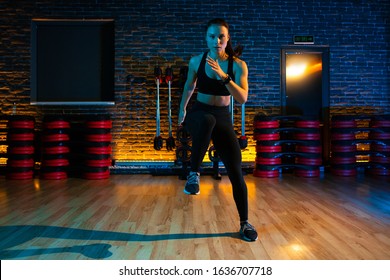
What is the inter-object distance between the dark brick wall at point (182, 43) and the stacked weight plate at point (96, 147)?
0.63 meters

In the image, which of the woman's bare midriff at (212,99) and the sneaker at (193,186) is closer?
the sneaker at (193,186)

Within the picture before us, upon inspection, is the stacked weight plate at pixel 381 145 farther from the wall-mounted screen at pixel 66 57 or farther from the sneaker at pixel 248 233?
the wall-mounted screen at pixel 66 57

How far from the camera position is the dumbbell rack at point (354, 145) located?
611 cm

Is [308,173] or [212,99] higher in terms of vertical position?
[212,99]

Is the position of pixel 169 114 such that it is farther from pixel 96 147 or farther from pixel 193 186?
pixel 193 186

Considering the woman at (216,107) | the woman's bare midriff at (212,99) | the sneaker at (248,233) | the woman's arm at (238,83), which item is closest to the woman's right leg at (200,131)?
the woman at (216,107)

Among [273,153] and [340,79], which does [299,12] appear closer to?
[340,79]

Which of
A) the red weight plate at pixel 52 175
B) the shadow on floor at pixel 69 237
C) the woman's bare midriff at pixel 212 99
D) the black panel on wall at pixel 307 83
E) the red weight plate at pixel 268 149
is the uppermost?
the black panel on wall at pixel 307 83

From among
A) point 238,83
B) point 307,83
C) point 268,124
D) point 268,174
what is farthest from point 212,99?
point 307,83

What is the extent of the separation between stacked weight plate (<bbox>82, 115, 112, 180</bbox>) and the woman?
11.4 ft

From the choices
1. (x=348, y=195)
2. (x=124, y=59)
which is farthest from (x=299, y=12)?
(x=348, y=195)

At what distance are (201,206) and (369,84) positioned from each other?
4609 mm

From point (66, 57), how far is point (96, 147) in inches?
73.9

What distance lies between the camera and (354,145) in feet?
20.4
